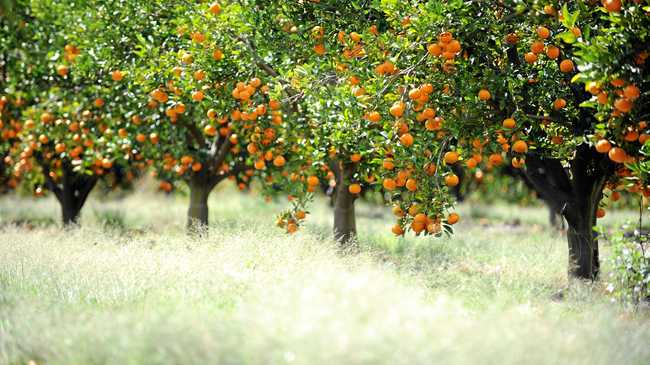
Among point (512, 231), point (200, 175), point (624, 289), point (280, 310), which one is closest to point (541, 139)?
point (624, 289)

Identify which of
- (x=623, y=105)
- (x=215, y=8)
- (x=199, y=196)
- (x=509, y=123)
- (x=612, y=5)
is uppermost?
(x=215, y=8)

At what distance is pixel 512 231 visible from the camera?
14.3 metres

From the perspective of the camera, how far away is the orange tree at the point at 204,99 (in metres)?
7.16

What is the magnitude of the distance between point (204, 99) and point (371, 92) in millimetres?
2163

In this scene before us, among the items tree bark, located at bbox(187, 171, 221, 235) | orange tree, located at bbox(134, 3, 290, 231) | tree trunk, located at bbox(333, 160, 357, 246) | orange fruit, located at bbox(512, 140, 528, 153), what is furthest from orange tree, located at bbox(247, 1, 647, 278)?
tree bark, located at bbox(187, 171, 221, 235)

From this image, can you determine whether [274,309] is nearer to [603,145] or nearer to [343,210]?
[603,145]

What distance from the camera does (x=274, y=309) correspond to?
4145 mm

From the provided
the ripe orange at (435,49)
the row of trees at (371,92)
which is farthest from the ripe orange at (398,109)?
the ripe orange at (435,49)

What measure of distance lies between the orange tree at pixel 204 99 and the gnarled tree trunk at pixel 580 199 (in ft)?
10.7

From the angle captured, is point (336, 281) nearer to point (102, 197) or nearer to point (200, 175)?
point (200, 175)

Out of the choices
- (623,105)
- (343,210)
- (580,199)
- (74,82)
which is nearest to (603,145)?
(623,105)

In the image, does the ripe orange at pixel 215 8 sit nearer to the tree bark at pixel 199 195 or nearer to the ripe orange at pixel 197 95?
the ripe orange at pixel 197 95

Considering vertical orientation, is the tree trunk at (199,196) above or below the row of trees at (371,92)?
below

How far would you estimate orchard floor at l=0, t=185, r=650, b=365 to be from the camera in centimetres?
365
